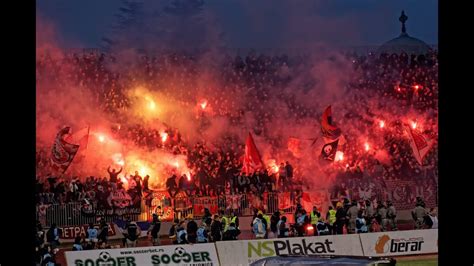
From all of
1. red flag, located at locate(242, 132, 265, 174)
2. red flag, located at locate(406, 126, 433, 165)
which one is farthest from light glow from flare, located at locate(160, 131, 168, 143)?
red flag, located at locate(406, 126, 433, 165)

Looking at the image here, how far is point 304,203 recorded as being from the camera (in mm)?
13391

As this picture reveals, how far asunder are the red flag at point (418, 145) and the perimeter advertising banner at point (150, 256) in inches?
171

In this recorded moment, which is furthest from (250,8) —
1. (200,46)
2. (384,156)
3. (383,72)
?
(384,156)

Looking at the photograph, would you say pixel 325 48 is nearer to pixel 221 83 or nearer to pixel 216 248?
pixel 221 83

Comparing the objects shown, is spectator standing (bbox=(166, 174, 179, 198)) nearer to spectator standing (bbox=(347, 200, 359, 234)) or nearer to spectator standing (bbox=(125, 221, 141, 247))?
spectator standing (bbox=(125, 221, 141, 247))

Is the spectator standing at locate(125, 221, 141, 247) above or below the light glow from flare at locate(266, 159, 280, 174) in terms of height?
below

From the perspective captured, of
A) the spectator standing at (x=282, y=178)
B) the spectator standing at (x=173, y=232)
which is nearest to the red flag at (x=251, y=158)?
the spectator standing at (x=282, y=178)

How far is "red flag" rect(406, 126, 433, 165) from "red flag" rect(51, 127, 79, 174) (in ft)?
18.9

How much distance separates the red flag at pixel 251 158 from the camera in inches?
521

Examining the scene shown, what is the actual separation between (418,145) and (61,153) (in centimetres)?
605

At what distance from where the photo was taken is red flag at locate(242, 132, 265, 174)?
13.2m

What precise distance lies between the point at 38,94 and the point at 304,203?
4555mm

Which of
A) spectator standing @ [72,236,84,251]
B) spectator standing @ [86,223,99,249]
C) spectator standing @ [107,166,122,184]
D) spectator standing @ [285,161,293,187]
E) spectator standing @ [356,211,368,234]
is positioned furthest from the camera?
spectator standing @ [285,161,293,187]
